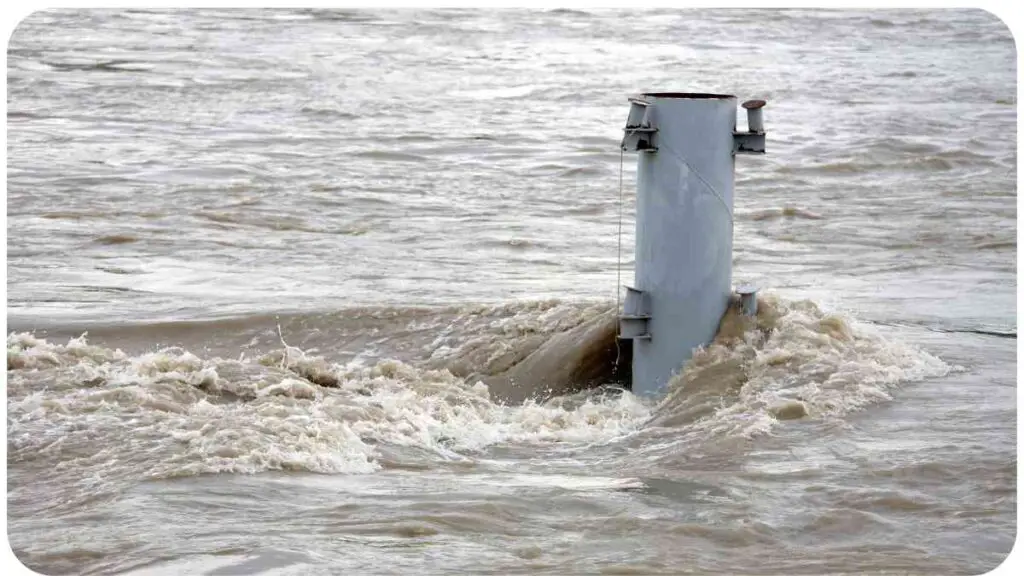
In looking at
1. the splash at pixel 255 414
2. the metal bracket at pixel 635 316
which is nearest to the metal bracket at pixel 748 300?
the metal bracket at pixel 635 316

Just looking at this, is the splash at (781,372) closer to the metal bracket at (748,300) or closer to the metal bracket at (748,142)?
the metal bracket at (748,300)

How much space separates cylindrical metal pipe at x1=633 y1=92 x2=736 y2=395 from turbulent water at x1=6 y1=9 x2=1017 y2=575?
0.16 meters

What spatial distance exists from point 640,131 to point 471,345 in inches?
71.9

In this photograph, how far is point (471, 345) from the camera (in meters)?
8.02

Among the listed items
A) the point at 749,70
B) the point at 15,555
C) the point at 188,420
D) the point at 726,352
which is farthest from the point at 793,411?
the point at 749,70


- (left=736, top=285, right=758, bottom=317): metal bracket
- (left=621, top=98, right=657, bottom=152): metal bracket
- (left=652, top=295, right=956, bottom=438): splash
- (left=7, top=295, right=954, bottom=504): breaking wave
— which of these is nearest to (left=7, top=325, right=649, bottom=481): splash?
(left=7, top=295, right=954, bottom=504): breaking wave

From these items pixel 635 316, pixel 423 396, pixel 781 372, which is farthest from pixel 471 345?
pixel 781 372

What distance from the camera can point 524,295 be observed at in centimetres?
932

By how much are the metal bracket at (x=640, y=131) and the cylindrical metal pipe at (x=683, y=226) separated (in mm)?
26

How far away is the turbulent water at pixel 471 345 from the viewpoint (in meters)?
5.22

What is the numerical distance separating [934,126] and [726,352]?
1124cm

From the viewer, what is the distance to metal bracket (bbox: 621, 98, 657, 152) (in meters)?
6.70

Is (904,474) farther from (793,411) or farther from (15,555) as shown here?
(15,555)

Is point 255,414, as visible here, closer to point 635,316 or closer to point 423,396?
point 423,396
